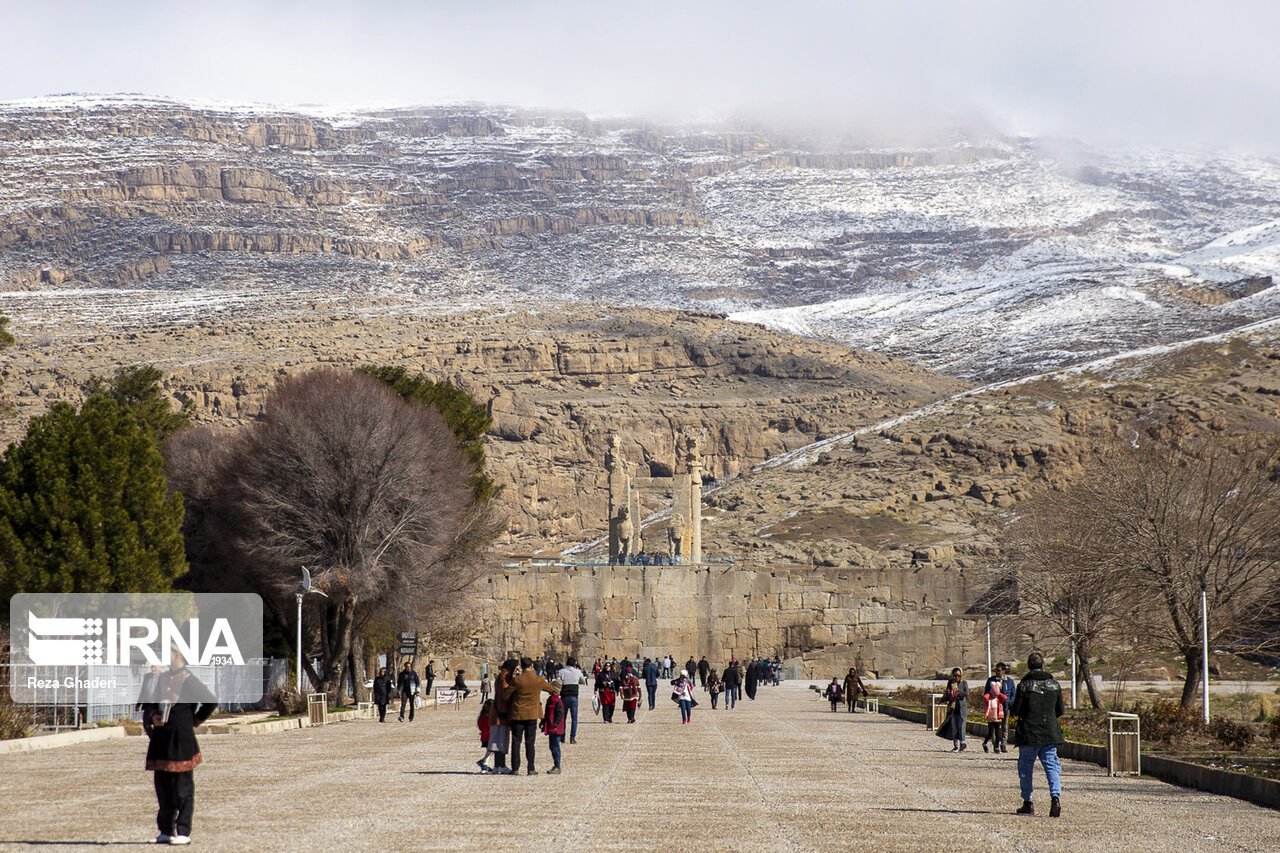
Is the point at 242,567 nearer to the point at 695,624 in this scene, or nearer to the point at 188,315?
the point at 695,624

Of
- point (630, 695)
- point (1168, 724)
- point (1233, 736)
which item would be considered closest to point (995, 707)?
point (1168, 724)

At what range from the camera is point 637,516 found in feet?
208

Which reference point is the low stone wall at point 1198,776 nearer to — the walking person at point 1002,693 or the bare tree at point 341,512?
the walking person at point 1002,693

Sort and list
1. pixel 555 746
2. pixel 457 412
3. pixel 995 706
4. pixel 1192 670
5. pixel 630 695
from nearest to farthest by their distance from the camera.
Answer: pixel 555 746 → pixel 995 706 → pixel 1192 670 → pixel 630 695 → pixel 457 412

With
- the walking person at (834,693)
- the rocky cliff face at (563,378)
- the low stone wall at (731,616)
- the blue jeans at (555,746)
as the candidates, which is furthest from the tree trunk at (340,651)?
the rocky cliff face at (563,378)

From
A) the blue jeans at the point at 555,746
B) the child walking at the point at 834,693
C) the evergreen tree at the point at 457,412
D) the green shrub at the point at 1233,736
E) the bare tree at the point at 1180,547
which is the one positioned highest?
the evergreen tree at the point at 457,412

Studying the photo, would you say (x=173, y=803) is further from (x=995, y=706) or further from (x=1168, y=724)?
(x=1168, y=724)

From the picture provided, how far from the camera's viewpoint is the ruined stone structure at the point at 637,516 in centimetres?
5697

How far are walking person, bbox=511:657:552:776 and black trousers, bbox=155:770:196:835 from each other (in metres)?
5.77

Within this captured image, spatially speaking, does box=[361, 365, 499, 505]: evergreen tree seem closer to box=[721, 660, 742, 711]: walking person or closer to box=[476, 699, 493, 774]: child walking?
box=[721, 660, 742, 711]: walking person

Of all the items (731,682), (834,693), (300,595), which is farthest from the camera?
(731,682)

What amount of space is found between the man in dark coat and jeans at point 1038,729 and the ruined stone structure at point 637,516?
134ft

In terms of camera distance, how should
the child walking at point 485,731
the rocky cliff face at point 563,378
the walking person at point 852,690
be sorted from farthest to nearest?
the rocky cliff face at point 563,378
the walking person at point 852,690
the child walking at point 485,731

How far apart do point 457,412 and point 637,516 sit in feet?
60.9
